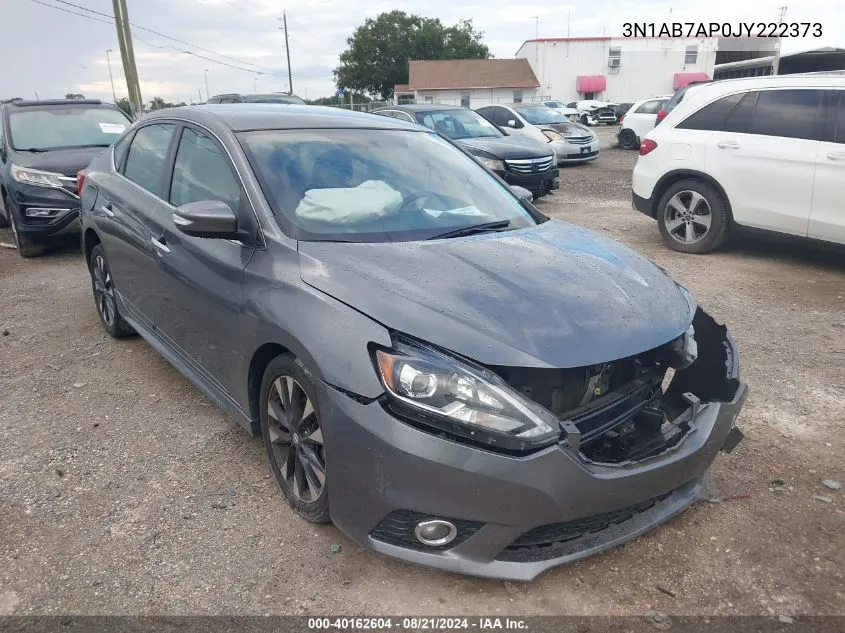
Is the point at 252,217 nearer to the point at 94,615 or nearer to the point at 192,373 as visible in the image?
the point at 192,373

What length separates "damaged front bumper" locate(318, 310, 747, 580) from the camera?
6.82 feet

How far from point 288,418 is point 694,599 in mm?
1638

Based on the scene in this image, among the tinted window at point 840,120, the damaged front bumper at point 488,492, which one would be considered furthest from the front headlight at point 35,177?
the tinted window at point 840,120

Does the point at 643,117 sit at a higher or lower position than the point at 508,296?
higher

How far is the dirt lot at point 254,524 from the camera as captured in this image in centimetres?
235

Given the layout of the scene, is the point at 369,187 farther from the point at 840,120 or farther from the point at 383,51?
the point at 383,51

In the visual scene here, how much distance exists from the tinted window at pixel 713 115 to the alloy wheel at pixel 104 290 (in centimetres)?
581

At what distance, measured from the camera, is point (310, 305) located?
8.09 ft

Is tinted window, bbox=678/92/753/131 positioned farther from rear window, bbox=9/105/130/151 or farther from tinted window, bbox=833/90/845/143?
rear window, bbox=9/105/130/151

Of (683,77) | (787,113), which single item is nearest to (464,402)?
(787,113)

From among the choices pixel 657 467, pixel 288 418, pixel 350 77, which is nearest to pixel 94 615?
pixel 288 418

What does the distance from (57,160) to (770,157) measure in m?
7.47

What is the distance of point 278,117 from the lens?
11.5 ft

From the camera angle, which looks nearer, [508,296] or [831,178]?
[508,296]
